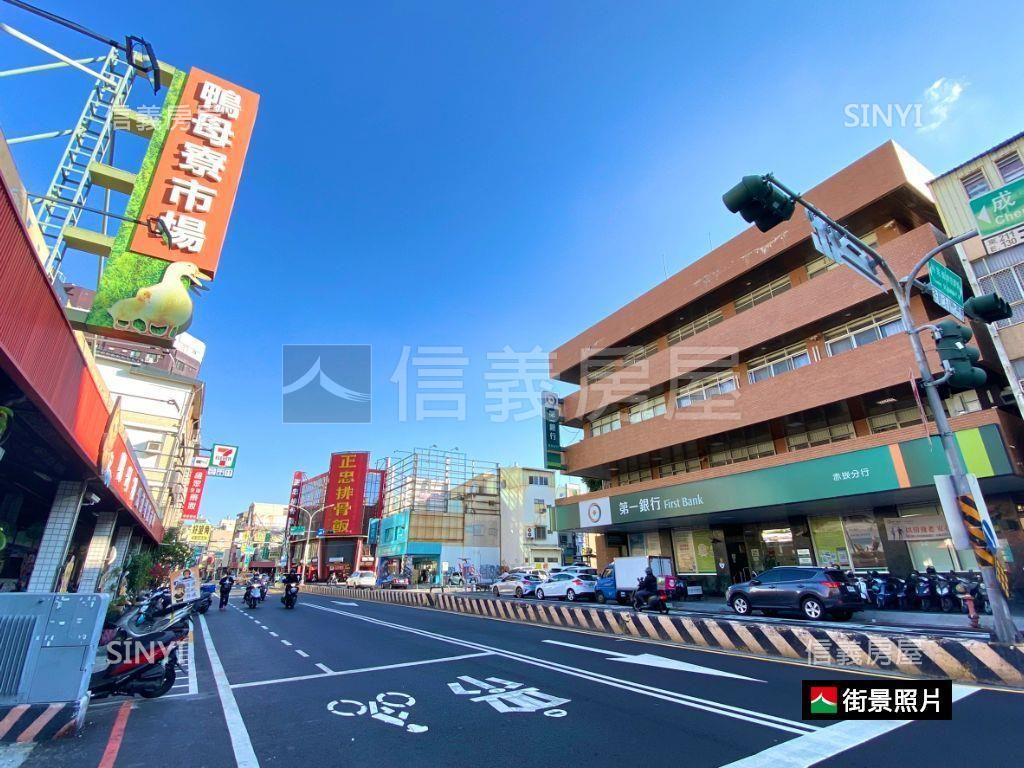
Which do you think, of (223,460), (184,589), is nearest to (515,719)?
(184,589)

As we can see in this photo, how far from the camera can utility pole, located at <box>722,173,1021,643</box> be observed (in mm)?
6496

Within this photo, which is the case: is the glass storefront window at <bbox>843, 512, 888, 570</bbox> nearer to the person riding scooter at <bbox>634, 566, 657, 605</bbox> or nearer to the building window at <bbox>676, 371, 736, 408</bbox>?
the building window at <bbox>676, 371, 736, 408</bbox>

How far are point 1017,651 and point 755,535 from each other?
18169mm

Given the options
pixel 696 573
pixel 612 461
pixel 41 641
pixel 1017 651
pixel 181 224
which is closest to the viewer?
pixel 41 641

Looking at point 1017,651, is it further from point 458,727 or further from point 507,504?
point 507,504

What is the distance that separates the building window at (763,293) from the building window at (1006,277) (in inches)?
276

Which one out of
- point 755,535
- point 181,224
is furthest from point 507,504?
point 181,224

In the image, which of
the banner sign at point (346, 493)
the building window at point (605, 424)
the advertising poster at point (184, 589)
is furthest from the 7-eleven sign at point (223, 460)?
the banner sign at point (346, 493)

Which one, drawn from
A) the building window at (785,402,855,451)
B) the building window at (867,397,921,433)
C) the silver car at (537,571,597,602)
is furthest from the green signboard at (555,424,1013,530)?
the silver car at (537,571,597,602)

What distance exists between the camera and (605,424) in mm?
32125

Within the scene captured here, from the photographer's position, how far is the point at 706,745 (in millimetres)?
4711

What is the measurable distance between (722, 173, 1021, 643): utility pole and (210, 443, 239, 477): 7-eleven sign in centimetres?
3688

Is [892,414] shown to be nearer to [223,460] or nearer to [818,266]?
[818,266]

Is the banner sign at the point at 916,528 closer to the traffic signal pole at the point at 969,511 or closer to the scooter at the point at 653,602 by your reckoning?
the scooter at the point at 653,602
